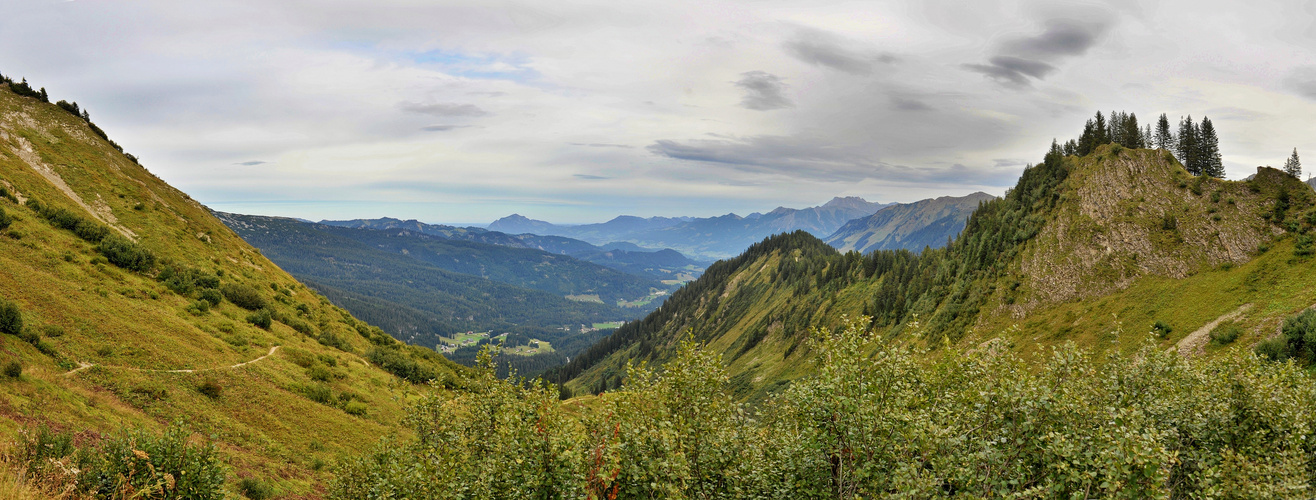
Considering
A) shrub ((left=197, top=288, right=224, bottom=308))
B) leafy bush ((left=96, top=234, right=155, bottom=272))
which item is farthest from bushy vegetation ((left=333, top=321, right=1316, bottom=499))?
leafy bush ((left=96, top=234, right=155, bottom=272))

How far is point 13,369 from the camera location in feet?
85.1

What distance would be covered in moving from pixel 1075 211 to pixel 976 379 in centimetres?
11430

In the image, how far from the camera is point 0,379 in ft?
82.8

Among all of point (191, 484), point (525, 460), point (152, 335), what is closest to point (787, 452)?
point (525, 460)

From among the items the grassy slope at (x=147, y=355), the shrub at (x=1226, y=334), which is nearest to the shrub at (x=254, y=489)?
the grassy slope at (x=147, y=355)

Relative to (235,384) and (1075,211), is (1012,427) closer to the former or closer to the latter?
(235,384)

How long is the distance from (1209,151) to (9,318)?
16961 centimetres

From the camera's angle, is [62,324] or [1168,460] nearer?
[1168,460]

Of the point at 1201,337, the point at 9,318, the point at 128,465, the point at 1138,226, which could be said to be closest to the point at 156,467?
the point at 128,465

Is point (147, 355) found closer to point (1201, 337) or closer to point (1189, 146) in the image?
point (1201, 337)

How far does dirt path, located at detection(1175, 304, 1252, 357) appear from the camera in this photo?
2258 inches

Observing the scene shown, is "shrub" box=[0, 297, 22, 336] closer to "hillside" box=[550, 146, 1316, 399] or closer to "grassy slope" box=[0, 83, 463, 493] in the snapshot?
"grassy slope" box=[0, 83, 463, 493]

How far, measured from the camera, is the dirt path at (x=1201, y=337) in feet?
188

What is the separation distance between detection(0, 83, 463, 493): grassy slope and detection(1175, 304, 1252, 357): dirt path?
83.7 m
